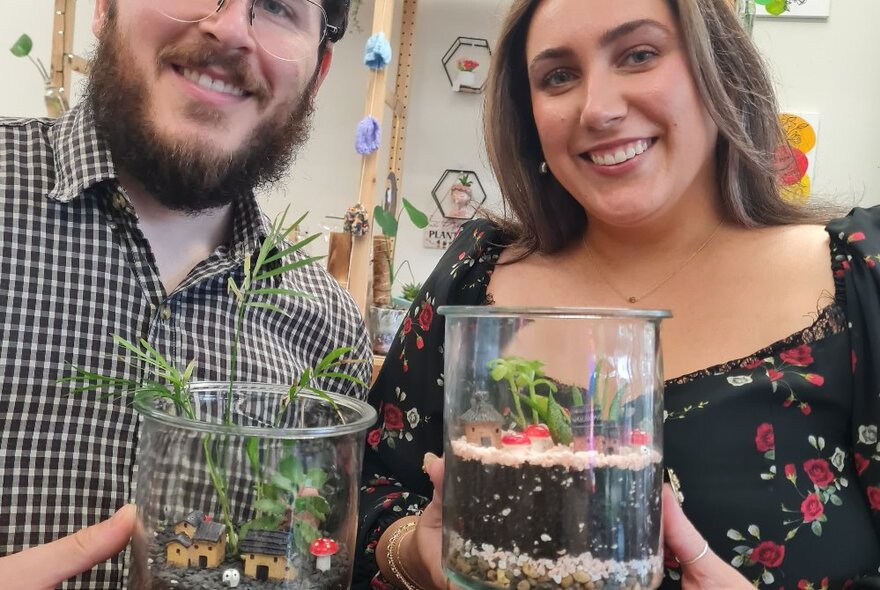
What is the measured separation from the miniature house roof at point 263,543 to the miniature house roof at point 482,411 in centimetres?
16

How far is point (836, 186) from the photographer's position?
216 centimetres

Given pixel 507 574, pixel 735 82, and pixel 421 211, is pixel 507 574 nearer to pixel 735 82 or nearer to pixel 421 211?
pixel 735 82

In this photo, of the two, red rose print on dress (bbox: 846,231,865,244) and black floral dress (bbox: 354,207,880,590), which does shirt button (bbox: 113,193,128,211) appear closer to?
black floral dress (bbox: 354,207,880,590)

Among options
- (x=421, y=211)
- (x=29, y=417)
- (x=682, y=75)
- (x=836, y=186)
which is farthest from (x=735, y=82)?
(x=421, y=211)

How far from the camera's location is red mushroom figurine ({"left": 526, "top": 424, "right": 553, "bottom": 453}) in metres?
0.49

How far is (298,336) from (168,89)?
1.27 feet

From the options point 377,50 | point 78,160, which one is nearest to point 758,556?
point 78,160

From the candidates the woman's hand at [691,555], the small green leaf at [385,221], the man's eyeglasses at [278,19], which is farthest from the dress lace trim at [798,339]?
the small green leaf at [385,221]

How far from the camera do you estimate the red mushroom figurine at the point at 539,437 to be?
19.2 inches

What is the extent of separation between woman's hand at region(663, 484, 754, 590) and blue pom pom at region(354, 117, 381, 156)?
55.5 inches

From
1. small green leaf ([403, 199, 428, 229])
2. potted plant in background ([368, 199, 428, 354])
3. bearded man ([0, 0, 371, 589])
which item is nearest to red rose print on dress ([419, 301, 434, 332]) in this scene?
bearded man ([0, 0, 371, 589])

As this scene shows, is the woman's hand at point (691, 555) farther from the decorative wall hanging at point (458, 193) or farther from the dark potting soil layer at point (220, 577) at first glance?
the decorative wall hanging at point (458, 193)

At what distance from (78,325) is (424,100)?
6.35 feet

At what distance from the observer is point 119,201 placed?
0.88 meters
